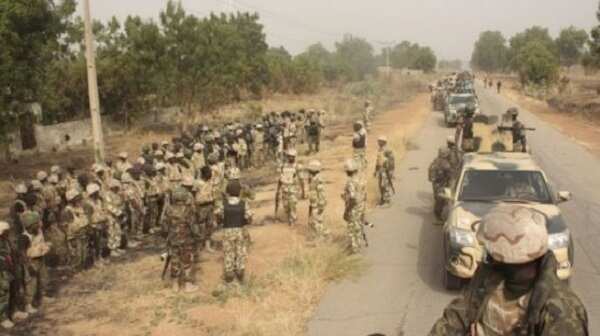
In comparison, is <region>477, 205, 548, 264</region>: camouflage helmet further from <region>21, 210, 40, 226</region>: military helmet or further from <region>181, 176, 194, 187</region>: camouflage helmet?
<region>181, 176, 194, 187</region>: camouflage helmet

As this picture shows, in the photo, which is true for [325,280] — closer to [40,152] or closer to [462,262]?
[462,262]

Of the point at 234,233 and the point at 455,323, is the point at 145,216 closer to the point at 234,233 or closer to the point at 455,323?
the point at 234,233

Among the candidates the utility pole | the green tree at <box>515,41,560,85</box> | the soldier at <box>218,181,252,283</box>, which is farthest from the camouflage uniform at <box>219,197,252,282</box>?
the green tree at <box>515,41,560,85</box>

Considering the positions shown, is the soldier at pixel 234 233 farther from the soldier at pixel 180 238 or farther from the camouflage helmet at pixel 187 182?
the camouflage helmet at pixel 187 182

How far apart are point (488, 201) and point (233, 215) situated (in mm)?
3595

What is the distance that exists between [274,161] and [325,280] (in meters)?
12.2

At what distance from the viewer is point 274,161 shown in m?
20.5

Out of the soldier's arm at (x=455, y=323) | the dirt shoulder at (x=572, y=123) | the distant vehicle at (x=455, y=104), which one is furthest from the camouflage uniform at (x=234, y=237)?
the distant vehicle at (x=455, y=104)

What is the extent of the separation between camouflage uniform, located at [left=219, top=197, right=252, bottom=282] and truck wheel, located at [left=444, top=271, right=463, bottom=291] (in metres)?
2.88

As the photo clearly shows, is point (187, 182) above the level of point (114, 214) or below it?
above

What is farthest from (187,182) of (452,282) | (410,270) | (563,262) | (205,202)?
(563,262)

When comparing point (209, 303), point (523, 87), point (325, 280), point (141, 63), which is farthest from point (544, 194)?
point (523, 87)

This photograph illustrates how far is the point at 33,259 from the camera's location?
308 inches

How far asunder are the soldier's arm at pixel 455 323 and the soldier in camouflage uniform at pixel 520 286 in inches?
1.7
